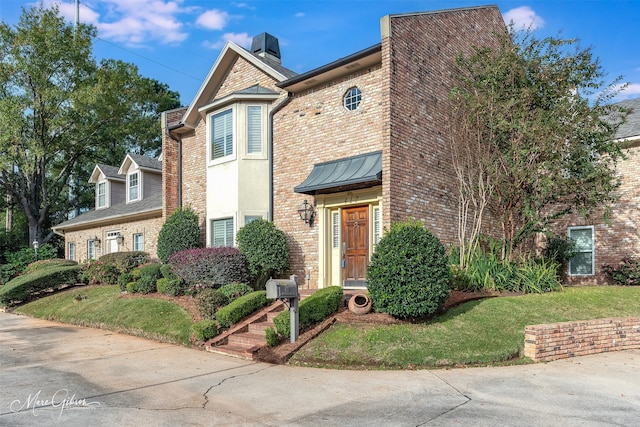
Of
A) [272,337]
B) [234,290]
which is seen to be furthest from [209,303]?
[272,337]

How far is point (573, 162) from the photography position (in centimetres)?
1220

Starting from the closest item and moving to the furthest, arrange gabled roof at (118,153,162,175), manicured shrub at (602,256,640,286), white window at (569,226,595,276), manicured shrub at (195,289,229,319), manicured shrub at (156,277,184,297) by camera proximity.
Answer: manicured shrub at (195,289,229,319) → manicured shrub at (156,277,184,297) → manicured shrub at (602,256,640,286) → white window at (569,226,595,276) → gabled roof at (118,153,162,175)

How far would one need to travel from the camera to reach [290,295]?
8.70 m

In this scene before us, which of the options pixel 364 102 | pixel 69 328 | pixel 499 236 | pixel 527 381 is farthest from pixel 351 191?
pixel 69 328

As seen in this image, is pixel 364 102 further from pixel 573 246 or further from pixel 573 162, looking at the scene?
pixel 573 246

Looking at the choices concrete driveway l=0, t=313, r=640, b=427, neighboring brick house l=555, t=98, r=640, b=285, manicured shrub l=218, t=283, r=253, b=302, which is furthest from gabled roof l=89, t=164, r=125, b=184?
neighboring brick house l=555, t=98, r=640, b=285

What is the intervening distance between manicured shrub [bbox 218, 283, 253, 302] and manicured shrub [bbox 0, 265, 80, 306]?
29.1ft

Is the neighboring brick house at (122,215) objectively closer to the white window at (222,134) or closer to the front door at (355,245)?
the white window at (222,134)

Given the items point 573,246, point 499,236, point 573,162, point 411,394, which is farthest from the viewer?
point 573,246

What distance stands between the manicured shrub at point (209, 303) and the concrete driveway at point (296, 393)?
186 cm

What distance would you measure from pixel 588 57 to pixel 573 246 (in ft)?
20.6

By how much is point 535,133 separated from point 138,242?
55.0 ft

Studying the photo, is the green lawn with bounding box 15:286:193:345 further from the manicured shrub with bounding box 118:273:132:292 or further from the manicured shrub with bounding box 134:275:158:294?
the manicured shrub with bounding box 134:275:158:294

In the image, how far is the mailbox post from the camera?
8.65 m
